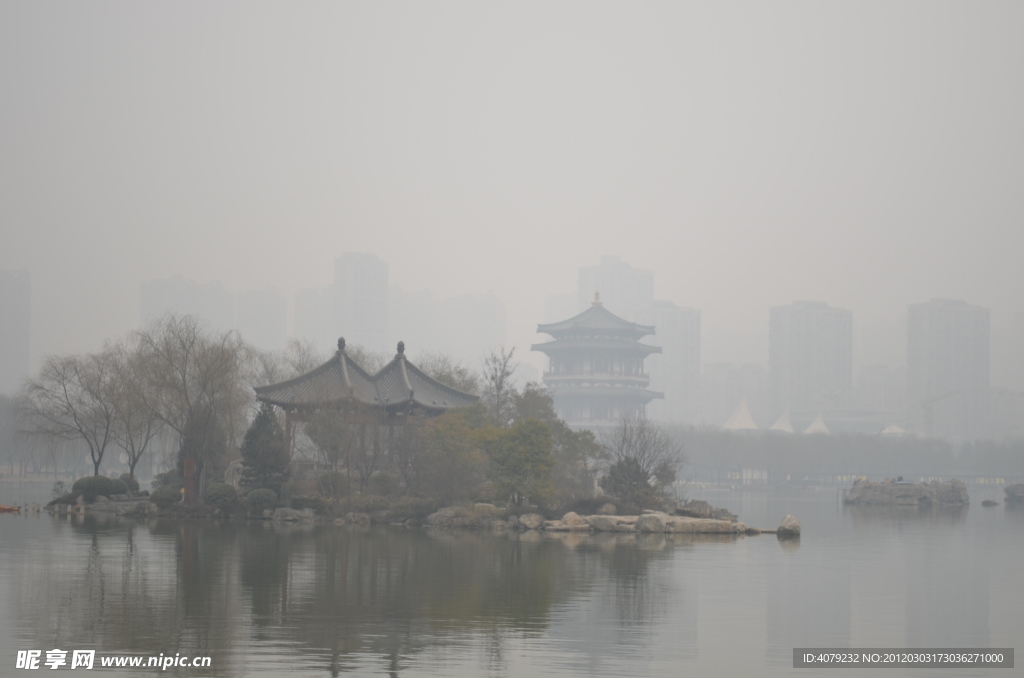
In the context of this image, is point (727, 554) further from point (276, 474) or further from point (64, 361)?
point (64, 361)

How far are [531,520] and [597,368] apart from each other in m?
62.2

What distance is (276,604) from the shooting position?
44.6 feet

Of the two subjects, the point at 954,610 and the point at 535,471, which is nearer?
the point at 954,610

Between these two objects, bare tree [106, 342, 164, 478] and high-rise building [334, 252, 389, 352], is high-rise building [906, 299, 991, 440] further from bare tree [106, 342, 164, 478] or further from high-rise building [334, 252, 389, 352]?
bare tree [106, 342, 164, 478]

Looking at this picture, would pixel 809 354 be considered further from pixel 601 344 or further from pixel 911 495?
pixel 911 495

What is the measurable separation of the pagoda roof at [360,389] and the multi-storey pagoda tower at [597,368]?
172 ft

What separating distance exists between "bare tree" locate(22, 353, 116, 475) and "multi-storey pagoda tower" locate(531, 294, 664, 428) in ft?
183

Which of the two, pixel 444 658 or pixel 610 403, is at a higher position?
pixel 610 403

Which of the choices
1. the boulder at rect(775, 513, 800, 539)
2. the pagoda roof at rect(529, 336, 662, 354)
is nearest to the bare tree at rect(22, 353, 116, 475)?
the boulder at rect(775, 513, 800, 539)

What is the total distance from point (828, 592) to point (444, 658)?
7684 mm

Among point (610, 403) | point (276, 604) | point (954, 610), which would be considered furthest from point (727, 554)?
point (610, 403)

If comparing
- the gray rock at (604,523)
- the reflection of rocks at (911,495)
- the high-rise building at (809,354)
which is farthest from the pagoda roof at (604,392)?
the high-rise building at (809,354)

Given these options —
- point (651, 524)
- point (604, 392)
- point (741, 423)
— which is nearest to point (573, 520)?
point (651, 524)

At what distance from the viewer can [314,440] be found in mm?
32344
